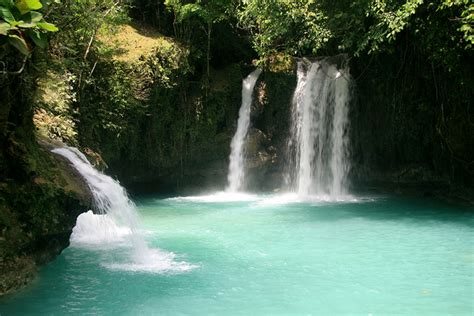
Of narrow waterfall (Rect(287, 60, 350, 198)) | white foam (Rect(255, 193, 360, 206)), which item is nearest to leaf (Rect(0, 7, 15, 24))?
white foam (Rect(255, 193, 360, 206))

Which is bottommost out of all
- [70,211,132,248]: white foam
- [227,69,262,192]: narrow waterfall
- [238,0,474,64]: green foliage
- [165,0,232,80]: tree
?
[70,211,132,248]: white foam

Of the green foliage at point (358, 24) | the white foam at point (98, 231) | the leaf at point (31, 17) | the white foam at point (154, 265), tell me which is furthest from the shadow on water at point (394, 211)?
the leaf at point (31, 17)

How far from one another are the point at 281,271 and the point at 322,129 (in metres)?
8.40

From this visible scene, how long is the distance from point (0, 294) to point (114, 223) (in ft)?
12.8

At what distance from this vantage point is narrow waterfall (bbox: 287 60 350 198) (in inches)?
568

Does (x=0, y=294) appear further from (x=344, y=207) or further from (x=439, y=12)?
(x=439, y=12)

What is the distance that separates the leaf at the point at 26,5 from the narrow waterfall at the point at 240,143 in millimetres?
11298

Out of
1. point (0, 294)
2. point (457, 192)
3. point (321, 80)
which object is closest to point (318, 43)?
point (321, 80)

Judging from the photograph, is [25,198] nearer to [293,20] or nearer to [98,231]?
[98,231]

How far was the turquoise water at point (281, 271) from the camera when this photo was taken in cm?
554

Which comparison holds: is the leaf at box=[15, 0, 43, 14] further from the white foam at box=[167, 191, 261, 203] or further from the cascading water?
the white foam at box=[167, 191, 261, 203]

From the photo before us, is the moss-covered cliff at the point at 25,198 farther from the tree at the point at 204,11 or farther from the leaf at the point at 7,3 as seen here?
the tree at the point at 204,11

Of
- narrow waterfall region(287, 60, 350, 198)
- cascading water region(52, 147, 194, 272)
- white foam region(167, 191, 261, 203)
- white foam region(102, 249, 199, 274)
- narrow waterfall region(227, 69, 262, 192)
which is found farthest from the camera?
narrow waterfall region(227, 69, 262, 192)

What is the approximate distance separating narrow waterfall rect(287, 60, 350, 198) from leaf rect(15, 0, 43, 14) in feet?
37.6
